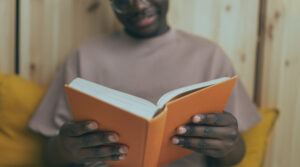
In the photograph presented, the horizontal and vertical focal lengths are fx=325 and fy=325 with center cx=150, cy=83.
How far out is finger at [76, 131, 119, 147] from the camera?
27.9 inches

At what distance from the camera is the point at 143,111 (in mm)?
619

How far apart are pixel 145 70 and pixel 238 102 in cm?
36

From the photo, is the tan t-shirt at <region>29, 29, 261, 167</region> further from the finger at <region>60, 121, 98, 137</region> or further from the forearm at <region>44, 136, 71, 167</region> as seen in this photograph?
the finger at <region>60, 121, 98, 137</region>

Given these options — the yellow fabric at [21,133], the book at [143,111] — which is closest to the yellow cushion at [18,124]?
the yellow fabric at [21,133]

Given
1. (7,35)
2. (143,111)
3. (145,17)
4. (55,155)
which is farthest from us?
(7,35)

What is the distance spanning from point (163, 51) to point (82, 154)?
0.50 metres

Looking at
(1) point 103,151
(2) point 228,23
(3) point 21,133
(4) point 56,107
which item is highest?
(2) point 228,23

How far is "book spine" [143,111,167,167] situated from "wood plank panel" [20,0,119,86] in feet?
2.46

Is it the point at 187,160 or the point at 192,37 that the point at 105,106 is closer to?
the point at 187,160

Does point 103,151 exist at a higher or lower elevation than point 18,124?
higher

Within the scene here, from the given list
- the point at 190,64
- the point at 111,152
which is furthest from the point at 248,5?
the point at 111,152

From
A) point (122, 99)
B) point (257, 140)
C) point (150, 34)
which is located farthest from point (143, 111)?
point (257, 140)

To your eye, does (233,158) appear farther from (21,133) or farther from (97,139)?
(21,133)

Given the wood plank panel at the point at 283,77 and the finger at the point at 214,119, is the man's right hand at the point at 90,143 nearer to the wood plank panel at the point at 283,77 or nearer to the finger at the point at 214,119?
the finger at the point at 214,119
